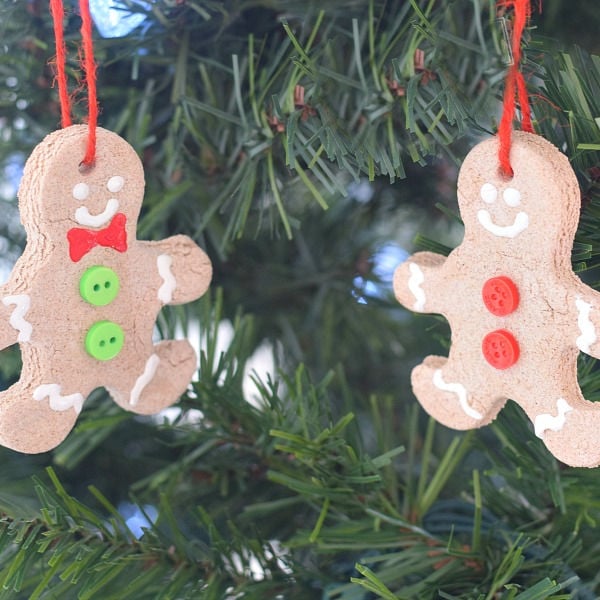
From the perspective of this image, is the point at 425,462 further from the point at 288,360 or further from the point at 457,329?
the point at 288,360

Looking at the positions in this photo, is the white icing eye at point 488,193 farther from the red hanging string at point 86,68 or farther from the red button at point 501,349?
the red hanging string at point 86,68

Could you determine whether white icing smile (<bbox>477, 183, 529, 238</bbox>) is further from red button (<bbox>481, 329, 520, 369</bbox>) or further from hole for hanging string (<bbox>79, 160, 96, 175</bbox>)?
hole for hanging string (<bbox>79, 160, 96, 175</bbox>)

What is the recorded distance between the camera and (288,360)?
642 mm

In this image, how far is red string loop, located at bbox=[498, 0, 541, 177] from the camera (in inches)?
12.8

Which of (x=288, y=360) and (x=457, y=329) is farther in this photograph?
(x=288, y=360)

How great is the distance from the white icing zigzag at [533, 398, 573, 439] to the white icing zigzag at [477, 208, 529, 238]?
0.25 ft

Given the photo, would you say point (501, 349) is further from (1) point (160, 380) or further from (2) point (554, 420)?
(1) point (160, 380)

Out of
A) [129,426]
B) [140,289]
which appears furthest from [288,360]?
[140,289]

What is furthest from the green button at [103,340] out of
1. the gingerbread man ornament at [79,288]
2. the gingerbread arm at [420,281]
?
the gingerbread arm at [420,281]

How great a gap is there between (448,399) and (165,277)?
0.50 ft

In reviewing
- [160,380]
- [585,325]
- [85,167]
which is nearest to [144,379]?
[160,380]

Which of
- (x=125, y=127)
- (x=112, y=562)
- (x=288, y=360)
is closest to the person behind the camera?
(x=112, y=562)

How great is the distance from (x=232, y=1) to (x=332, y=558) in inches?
11.9

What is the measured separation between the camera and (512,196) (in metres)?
0.36
